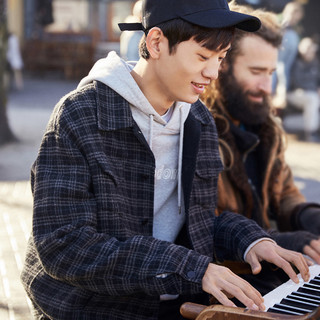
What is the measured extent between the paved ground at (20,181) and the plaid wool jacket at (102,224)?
169 cm

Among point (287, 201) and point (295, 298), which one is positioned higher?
point (295, 298)

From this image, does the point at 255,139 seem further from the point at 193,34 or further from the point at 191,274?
the point at 191,274

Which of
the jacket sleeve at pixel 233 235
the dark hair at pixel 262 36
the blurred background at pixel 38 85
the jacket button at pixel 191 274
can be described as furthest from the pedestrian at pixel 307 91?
the jacket button at pixel 191 274

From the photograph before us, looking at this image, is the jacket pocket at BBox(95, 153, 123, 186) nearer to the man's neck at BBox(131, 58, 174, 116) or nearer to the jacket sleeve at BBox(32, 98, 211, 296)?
the jacket sleeve at BBox(32, 98, 211, 296)

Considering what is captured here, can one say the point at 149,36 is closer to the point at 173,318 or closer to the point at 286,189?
the point at 173,318

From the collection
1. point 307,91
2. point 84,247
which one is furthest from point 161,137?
point 307,91

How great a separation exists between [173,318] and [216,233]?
0.39 m

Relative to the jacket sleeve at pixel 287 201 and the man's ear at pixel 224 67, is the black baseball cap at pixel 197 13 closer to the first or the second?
the man's ear at pixel 224 67

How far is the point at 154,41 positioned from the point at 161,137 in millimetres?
386

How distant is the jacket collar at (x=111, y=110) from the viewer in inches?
94.4

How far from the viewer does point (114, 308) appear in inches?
93.6

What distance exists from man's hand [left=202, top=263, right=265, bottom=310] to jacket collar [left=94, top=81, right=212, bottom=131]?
23.5 inches

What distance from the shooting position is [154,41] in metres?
2.38

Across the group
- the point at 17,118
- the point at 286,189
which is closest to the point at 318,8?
the point at 17,118
